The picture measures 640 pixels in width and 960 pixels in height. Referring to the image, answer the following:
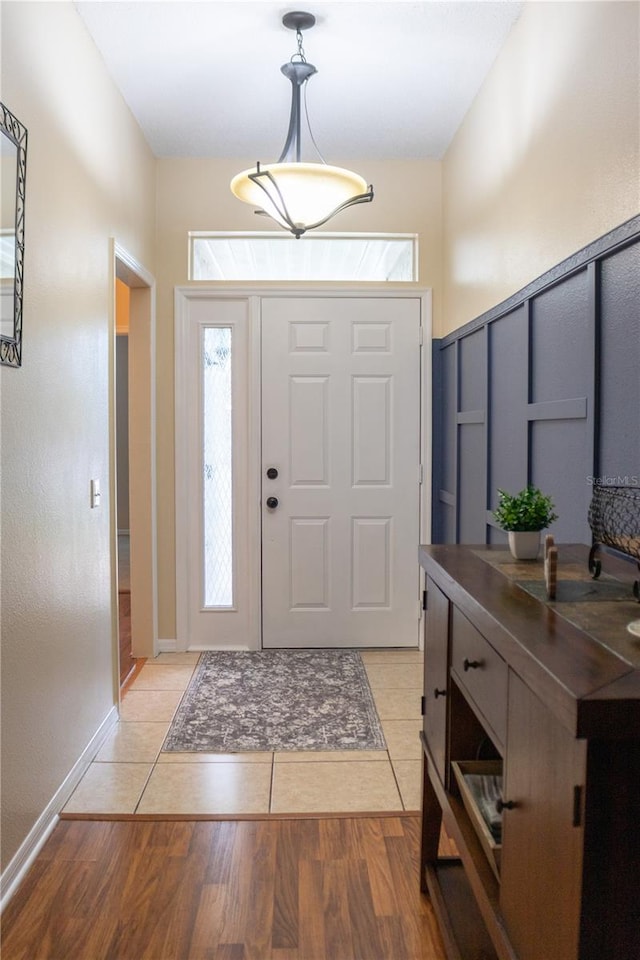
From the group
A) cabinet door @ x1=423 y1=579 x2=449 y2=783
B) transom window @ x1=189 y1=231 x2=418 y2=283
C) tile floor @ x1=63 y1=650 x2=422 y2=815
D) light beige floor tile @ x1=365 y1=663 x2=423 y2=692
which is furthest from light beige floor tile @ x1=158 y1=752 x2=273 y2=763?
transom window @ x1=189 y1=231 x2=418 y2=283

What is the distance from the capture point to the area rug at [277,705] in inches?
115

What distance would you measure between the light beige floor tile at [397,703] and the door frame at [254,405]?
94cm

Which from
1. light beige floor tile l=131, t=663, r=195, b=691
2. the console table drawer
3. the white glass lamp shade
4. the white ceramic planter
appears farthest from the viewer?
light beige floor tile l=131, t=663, r=195, b=691

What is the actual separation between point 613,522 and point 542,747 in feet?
1.92

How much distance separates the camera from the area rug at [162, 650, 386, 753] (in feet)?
9.62

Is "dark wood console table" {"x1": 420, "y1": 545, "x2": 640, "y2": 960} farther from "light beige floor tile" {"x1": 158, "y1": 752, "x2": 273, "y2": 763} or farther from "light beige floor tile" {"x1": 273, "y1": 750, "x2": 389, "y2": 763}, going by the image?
"light beige floor tile" {"x1": 158, "y1": 752, "x2": 273, "y2": 763}

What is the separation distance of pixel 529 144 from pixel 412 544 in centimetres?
226

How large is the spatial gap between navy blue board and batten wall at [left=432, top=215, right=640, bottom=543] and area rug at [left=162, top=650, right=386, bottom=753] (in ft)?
3.15

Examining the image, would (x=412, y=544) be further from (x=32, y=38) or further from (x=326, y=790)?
(x=32, y=38)

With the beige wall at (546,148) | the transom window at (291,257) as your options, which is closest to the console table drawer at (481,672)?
the beige wall at (546,148)

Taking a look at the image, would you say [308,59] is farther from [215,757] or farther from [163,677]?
[163,677]


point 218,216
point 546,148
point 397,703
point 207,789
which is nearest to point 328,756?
point 207,789

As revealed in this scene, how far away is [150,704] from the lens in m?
3.36

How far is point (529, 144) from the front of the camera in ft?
8.49
